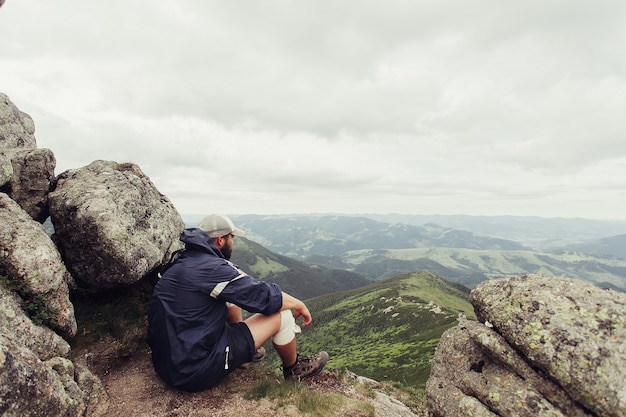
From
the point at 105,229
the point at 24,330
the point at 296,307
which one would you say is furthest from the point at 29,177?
the point at 296,307

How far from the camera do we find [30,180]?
1599cm

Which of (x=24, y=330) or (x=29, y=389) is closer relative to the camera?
(x=29, y=389)

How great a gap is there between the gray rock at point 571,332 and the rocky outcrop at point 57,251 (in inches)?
533

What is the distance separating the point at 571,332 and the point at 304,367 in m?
8.74

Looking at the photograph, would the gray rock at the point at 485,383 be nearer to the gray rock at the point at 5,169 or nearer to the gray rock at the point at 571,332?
the gray rock at the point at 571,332

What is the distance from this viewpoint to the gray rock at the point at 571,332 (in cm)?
875

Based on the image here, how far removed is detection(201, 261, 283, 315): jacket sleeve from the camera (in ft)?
→ 31.6

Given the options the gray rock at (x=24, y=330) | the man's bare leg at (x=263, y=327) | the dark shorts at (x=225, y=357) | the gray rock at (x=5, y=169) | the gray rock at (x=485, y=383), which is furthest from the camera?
the gray rock at (x=5, y=169)

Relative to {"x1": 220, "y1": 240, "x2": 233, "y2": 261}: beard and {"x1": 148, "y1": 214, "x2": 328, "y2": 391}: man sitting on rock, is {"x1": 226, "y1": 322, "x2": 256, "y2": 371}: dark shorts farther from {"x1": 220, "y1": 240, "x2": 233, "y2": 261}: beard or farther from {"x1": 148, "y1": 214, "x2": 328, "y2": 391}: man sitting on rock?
{"x1": 220, "y1": 240, "x2": 233, "y2": 261}: beard

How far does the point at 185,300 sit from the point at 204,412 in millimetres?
3603

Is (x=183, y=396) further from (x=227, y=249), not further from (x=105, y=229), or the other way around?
(x=105, y=229)

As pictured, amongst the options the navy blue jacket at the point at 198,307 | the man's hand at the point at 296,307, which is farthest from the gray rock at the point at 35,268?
the man's hand at the point at 296,307

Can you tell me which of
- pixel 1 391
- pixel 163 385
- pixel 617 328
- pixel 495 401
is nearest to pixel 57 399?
pixel 1 391

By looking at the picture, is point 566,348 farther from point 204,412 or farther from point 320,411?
point 204,412
